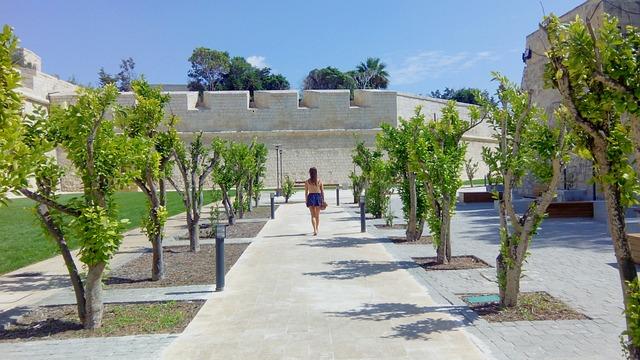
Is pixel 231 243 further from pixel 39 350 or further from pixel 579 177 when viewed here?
pixel 579 177

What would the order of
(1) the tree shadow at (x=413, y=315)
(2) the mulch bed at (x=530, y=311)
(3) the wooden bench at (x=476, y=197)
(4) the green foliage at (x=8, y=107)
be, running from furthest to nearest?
(3) the wooden bench at (x=476, y=197), (2) the mulch bed at (x=530, y=311), (1) the tree shadow at (x=413, y=315), (4) the green foliage at (x=8, y=107)

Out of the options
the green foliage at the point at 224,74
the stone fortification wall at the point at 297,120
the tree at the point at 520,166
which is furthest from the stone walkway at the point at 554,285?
the green foliage at the point at 224,74

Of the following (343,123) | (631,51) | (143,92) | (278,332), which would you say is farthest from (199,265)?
(343,123)

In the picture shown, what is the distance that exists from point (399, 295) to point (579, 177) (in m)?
13.2

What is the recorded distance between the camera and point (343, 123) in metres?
39.0

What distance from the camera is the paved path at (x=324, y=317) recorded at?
4418 millimetres

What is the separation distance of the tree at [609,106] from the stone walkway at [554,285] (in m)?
1.15

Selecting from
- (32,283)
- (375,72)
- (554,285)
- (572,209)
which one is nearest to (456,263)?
(554,285)

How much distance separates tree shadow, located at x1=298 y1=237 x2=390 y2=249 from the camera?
1071cm

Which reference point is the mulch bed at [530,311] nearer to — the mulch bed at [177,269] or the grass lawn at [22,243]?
the mulch bed at [177,269]

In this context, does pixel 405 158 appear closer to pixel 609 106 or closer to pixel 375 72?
pixel 609 106

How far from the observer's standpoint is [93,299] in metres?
5.39

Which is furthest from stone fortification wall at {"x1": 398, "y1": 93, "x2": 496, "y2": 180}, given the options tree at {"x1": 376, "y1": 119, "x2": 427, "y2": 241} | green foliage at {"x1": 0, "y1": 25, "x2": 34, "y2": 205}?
green foliage at {"x1": 0, "y1": 25, "x2": 34, "y2": 205}

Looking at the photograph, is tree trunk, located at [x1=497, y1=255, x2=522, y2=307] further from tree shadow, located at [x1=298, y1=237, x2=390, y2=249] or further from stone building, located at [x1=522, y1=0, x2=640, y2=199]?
stone building, located at [x1=522, y1=0, x2=640, y2=199]
